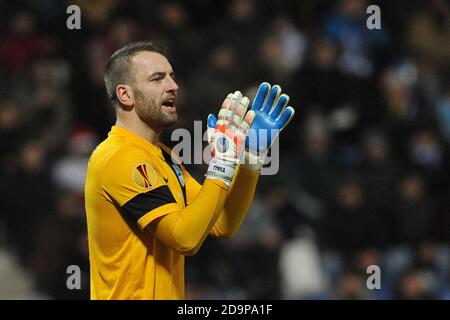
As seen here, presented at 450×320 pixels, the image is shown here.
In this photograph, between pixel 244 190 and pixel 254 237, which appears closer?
pixel 244 190

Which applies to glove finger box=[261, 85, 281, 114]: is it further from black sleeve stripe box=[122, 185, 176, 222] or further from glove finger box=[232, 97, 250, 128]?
black sleeve stripe box=[122, 185, 176, 222]

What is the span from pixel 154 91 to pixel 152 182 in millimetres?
420

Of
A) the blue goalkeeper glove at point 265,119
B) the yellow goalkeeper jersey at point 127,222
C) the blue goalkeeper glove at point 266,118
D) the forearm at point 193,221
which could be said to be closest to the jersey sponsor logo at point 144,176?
the yellow goalkeeper jersey at point 127,222

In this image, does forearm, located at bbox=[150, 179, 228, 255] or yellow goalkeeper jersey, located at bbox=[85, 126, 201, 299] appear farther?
yellow goalkeeper jersey, located at bbox=[85, 126, 201, 299]

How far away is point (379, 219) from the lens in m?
8.91

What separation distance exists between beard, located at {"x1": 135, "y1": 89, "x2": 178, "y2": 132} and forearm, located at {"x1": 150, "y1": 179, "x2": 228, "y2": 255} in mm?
396

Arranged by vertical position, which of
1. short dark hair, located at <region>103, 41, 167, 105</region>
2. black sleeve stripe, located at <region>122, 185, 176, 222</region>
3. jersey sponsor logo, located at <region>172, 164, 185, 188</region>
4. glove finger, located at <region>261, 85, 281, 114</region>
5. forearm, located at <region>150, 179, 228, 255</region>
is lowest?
forearm, located at <region>150, 179, 228, 255</region>

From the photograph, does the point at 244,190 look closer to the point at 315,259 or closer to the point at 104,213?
the point at 104,213

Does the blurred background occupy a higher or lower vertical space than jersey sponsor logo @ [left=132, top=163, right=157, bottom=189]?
higher

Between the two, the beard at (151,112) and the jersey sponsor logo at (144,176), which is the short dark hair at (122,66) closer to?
the beard at (151,112)

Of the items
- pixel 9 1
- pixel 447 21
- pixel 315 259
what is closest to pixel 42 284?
pixel 315 259

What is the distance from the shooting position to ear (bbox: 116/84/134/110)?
423 cm

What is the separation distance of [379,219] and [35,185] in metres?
3.20

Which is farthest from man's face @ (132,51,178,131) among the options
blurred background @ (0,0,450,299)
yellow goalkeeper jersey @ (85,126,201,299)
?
blurred background @ (0,0,450,299)
